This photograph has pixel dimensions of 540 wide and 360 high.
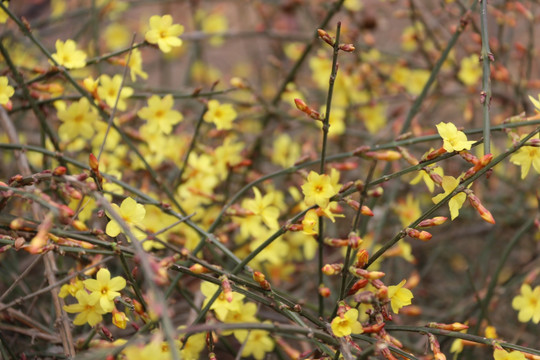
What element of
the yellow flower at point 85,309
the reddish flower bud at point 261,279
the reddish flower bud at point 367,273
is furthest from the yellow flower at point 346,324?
the yellow flower at point 85,309

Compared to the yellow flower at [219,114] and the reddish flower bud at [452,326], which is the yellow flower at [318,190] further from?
the yellow flower at [219,114]

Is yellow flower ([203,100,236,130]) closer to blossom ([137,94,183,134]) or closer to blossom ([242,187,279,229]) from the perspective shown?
blossom ([137,94,183,134])

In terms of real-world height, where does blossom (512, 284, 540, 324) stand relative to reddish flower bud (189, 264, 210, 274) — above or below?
below

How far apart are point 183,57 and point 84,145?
2.37m

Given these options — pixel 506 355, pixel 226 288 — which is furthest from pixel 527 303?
pixel 226 288

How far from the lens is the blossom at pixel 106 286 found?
137cm

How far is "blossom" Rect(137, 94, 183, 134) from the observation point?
75.3 inches

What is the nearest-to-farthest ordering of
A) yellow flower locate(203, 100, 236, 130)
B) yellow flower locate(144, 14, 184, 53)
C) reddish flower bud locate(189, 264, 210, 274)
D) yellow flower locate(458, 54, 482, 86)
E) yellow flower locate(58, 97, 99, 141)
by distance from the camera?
reddish flower bud locate(189, 264, 210, 274) < yellow flower locate(144, 14, 184, 53) < yellow flower locate(58, 97, 99, 141) < yellow flower locate(203, 100, 236, 130) < yellow flower locate(458, 54, 482, 86)

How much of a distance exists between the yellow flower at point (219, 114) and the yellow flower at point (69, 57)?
0.46 m

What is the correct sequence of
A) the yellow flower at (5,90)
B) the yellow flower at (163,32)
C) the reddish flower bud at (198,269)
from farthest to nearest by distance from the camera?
the yellow flower at (163,32)
the yellow flower at (5,90)
the reddish flower bud at (198,269)

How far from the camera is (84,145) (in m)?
2.33

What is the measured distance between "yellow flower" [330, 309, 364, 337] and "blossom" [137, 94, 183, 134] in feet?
3.11

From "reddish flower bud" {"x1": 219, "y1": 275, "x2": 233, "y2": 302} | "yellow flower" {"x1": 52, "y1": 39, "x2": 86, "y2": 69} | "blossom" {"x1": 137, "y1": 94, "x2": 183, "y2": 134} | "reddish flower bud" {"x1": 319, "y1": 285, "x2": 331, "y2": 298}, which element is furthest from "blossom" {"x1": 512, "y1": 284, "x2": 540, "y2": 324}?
"yellow flower" {"x1": 52, "y1": 39, "x2": 86, "y2": 69}

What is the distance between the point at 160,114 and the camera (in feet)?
6.44
